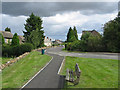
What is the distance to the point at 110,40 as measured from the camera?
4.71m

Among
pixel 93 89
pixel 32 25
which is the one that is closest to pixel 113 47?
pixel 93 89

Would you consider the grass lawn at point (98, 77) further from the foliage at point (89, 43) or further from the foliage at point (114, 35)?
the foliage at point (89, 43)

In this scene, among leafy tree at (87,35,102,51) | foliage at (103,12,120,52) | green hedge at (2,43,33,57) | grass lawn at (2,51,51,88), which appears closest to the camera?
foliage at (103,12,120,52)

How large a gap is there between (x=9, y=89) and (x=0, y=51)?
28.4 metres

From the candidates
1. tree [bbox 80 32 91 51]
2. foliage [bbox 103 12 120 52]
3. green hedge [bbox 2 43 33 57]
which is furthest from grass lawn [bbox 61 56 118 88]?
tree [bbox 80 32 91 51]

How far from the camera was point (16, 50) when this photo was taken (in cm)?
3228

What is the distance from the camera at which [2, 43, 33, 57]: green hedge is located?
102 feet

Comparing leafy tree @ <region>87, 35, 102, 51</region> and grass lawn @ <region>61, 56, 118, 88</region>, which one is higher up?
leafy tree @ <region>87, 35, 102, 51</region>

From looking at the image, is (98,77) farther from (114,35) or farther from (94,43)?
(94,43)

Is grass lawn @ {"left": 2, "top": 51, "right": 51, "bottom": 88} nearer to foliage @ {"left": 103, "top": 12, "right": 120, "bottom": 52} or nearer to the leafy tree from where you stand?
foliage @ {"left": 103, "top": 12, "right": 120, "bottom": 52}

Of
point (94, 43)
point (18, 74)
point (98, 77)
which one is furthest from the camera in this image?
point (94, 43)

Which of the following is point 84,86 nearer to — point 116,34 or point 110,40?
point 110,40

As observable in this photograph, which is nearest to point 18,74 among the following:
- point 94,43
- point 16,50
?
point 16,50

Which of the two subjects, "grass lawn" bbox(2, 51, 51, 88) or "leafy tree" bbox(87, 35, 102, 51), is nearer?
"grass lawn" bbox(2, 51, 51, 88)
